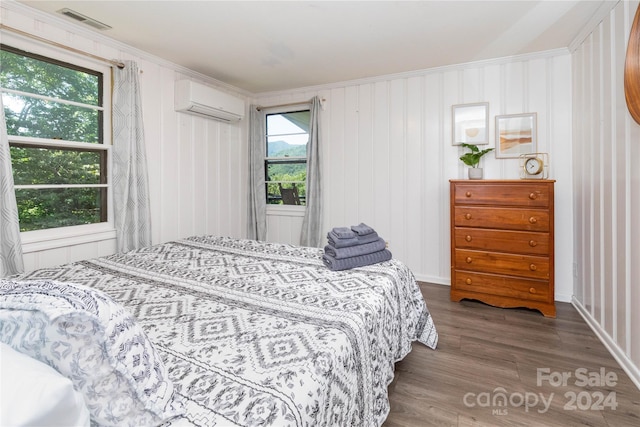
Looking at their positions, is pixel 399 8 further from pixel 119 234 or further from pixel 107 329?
pixel 119 234

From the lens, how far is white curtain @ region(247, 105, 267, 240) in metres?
4.69

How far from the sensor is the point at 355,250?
219cm

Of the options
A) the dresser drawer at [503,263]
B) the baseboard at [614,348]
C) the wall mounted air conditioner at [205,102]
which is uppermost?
the wall mounted air conditioner at [205,102]

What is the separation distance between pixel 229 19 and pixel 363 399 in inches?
109

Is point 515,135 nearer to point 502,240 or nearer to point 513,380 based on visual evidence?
point 502,240

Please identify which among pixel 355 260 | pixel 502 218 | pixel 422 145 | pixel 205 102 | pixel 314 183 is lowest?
pixel 355 260

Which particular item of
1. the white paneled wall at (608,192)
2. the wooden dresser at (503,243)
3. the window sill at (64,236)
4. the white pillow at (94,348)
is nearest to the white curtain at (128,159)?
the window sill at (64,236)

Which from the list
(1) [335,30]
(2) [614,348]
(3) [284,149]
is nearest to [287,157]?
(3) [284,149]

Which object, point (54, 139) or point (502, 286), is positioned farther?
point (502, 286)

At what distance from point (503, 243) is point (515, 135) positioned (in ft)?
3.87

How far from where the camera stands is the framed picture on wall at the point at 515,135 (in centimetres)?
338

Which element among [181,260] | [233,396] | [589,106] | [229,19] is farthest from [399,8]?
[233,396]

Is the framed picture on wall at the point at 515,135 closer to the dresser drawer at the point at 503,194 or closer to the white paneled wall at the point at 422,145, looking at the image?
the white paneled wall at the point at 422,145

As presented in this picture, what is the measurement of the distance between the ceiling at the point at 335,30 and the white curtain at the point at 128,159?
43cm
